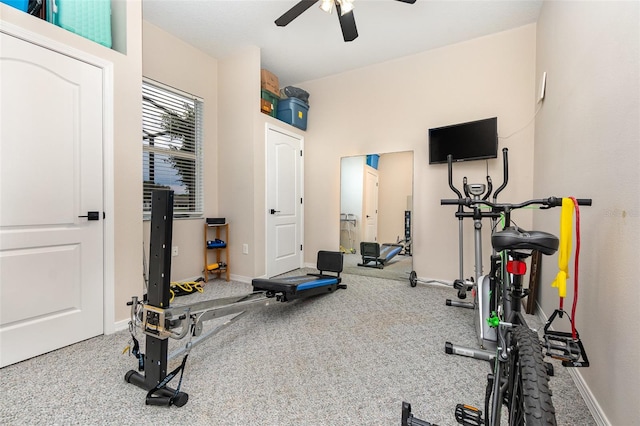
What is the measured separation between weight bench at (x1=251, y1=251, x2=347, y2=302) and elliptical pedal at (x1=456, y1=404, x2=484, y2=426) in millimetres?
1591

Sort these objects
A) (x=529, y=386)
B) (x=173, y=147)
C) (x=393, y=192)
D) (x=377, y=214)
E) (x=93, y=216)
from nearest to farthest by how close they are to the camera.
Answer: (x=529, y=386), (x=93, y=216), (x=173, y=147), (x=393, y=192), (x=377, y=214)

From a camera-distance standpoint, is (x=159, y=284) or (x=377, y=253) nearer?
(x=159, y=284)

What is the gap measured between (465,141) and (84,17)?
383 centimetres

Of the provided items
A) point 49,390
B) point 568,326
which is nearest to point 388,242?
point 568,326

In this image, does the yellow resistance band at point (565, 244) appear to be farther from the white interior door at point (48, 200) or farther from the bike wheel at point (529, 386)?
the white interior door at point (48, 200)

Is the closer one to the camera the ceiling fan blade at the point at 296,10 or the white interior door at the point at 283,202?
the ceiling fan blade at the point at 296,10

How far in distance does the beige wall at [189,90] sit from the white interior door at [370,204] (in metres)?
2.19

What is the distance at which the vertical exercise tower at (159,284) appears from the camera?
54.6 inches

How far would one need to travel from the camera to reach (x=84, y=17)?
6.83 ft

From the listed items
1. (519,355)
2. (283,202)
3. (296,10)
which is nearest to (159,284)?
(519,355)

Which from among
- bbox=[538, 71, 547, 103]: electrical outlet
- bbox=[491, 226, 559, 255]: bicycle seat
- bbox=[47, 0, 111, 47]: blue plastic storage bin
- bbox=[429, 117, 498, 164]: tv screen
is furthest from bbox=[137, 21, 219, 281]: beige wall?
bbox=[538, 71, 547, 103]: electrical outlet

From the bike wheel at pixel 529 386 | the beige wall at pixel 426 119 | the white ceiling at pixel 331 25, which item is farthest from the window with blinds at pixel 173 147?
the bike wheel at pixel 529 386

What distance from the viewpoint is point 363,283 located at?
11.9 ft

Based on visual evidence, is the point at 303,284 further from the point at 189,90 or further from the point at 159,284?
the point at 189,90
